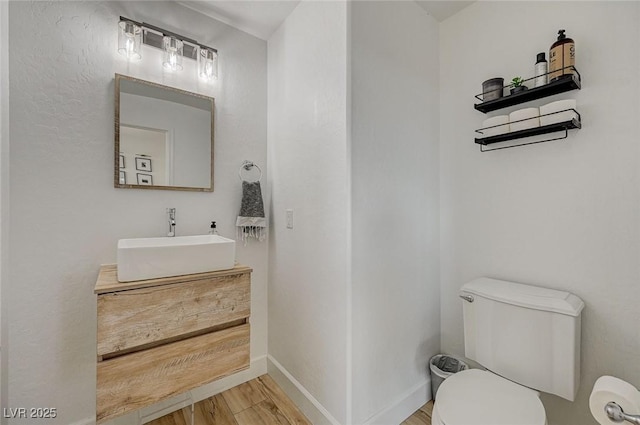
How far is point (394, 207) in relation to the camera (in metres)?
1.56

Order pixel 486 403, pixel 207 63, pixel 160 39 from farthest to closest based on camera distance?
pixel 207 63, pixel 160 39, pixel 486 403

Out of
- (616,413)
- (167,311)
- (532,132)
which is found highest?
(532,132)

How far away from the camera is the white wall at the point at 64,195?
128 centimetres

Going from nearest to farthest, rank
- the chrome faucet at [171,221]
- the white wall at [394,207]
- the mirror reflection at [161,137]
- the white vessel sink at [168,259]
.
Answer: the white vessel sink at [168,259], the white wall at [394,207], the mirror reflection at [161,137], the chrome faucet at [171,221]

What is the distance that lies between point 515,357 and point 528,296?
29 centimetres

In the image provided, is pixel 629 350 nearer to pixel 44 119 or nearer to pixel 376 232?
pixel 376 232

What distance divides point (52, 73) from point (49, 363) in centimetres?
139

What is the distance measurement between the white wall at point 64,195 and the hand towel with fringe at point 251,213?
42 centimetres

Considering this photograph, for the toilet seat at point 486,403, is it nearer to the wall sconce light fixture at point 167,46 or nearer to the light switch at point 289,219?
the light switch at point 289,219

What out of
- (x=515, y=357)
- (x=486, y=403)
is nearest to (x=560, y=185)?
(x=515, y=357)

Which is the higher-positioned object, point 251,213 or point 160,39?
point 160,39

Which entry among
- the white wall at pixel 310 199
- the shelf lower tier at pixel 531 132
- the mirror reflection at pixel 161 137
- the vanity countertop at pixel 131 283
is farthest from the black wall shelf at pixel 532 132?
the mirror reflection at pixel 161 137

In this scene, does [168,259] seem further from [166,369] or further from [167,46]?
[167,46]

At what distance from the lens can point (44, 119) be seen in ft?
4.36
